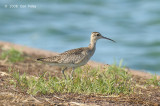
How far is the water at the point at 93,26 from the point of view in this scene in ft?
63.0

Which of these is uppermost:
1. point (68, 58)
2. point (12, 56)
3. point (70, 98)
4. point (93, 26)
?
point (93, 26)

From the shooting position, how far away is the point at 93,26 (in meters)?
23.8

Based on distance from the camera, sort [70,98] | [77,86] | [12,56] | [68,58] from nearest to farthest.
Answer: [70,98] → [77,86] → [68,58] → [12,56]

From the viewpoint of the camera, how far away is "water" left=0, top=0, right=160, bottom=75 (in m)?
19.2

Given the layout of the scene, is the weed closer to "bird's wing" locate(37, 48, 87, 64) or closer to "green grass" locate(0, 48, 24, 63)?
"bird's wing" locate(37, 48, 87, 64)

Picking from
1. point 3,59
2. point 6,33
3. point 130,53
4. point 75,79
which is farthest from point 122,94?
point 6,33

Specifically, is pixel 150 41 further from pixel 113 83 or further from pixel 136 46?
pixel 113 83

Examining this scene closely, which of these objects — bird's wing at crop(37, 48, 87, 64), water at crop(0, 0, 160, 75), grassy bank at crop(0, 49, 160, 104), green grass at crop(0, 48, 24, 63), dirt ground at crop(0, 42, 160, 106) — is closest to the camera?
dirt ground at crop(0, 42, 160, 106)

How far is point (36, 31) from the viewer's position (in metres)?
23.4

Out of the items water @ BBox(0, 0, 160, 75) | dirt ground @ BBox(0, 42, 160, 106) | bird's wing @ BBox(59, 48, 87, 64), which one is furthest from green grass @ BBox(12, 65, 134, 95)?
water @ BBox(0, 0, 160, 75)

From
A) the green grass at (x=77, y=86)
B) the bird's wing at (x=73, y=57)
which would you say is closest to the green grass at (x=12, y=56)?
the bird's wing at (x=73, y=57)

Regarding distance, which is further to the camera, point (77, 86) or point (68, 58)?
point (68, 58)

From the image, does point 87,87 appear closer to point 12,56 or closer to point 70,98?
point 70,98

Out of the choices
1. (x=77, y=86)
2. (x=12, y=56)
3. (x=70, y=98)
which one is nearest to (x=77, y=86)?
(x=77, y=86)
